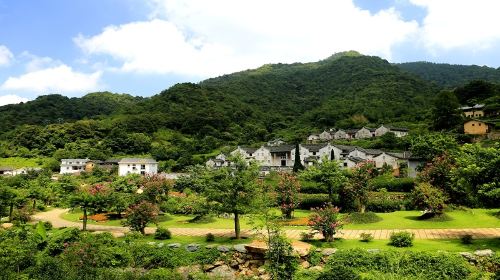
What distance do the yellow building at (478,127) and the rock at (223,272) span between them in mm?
51989

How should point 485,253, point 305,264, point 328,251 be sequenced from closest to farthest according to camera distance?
point 485,253
point 305,264
point 328,251

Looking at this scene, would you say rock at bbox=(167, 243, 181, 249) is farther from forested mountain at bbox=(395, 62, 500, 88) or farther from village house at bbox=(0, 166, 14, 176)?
forested mountain at bbox=(395, 62, 500, 88)

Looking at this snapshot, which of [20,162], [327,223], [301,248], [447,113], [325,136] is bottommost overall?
[301,248]

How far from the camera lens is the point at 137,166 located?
7744 cm

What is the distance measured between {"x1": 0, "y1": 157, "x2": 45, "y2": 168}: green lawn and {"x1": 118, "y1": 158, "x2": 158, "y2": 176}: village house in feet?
67.2

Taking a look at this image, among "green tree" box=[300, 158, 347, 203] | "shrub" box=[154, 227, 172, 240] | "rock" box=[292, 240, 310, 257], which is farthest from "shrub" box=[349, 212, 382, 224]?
"shrub" box=[154, 227, 172, 240]

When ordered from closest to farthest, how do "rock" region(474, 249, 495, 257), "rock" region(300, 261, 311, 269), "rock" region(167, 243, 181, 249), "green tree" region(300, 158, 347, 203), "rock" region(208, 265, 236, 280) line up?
"rock" region(474, 249, 495, 257) → "rock" region(300, 261, 311, 269) → "rock" region(208, 265, 236, 280) → "rock" region(167, 243, 181, 249) → "green tree" region(300, 158, 347, 203)

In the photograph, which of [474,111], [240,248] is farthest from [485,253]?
[474,111]

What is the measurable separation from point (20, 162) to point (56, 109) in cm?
5527

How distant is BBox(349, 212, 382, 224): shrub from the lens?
24422 mm

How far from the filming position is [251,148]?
278 ft

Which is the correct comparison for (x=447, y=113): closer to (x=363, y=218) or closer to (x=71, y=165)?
(x=363, y=218)

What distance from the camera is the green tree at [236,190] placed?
2164cm

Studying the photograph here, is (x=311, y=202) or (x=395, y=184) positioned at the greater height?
(x=395, y=184)
